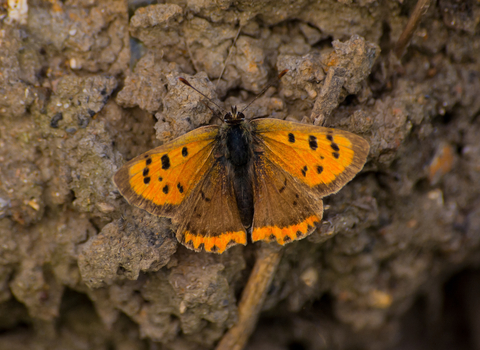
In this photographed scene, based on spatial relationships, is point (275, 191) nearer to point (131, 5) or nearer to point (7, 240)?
point (131, 5)

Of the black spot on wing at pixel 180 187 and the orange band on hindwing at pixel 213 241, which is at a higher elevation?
the black spot on wing at pixel 180 187

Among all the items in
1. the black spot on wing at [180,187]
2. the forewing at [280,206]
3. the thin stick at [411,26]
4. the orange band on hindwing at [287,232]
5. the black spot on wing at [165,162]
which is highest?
the thin stick at [411,26]

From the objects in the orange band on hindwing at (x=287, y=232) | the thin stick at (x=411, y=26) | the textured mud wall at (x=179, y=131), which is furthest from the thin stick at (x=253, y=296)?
the thin stick at (x=411, y=26)

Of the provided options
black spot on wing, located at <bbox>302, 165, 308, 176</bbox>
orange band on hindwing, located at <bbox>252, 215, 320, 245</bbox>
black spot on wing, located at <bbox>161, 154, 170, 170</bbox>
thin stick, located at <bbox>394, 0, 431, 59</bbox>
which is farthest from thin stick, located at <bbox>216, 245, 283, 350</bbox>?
thin stick, located at <bbox>394, 0, 431, 59</bbox>

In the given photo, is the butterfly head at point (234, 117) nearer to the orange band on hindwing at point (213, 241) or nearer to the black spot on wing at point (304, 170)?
the black spot on wing at point (304, 170)

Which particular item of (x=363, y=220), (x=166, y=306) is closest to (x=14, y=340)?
(x=166, y=306)

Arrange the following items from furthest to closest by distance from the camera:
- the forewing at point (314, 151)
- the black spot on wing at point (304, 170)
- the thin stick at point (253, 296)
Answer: the thin stick at point (253, 296) → the black spot on wing at point (304, 170) → the forewing at point (314, 151)

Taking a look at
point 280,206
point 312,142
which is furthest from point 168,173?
point 312,142

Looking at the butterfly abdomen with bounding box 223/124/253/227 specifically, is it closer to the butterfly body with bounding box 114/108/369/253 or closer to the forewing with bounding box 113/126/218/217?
the butterfly body with bounding box 114/108/369/253
